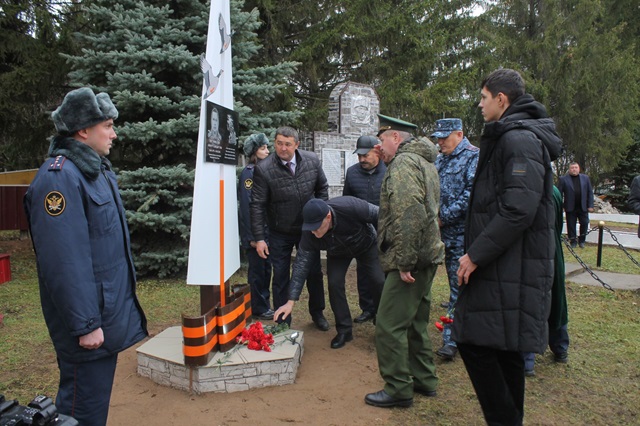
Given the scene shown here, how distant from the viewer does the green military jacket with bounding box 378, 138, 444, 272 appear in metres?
3.20

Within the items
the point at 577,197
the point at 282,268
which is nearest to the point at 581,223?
the point at 577,197

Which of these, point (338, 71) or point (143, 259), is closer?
point (143, 259)

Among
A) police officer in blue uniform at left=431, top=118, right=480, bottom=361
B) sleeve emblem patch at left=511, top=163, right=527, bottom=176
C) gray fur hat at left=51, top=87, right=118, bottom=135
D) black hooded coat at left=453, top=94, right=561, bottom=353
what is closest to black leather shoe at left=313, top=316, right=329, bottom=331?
police officer in blue uniform at left=431, top=118, right=480, bottom=361

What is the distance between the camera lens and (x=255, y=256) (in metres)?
5.68

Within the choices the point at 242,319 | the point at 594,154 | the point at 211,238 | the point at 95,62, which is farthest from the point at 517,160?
the point at 594,154

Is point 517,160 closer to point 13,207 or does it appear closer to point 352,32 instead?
point 352,32

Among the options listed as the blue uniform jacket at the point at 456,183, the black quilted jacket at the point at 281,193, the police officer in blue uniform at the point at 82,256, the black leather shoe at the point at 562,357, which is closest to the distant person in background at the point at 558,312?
the black leather shoe at the point at 562,357

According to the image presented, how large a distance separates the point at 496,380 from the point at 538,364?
77.2 inches

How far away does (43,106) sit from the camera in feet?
30.6

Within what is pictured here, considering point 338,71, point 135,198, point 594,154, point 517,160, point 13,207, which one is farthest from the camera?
point 594,154

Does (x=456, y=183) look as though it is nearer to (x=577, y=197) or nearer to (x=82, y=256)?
(x=82, y=256)

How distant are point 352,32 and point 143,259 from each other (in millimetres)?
7421

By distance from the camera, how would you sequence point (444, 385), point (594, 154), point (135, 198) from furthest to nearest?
point (594, 154), point (135, 198), point (444, 385)

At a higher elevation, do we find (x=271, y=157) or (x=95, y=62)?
(x=95, y=62)
